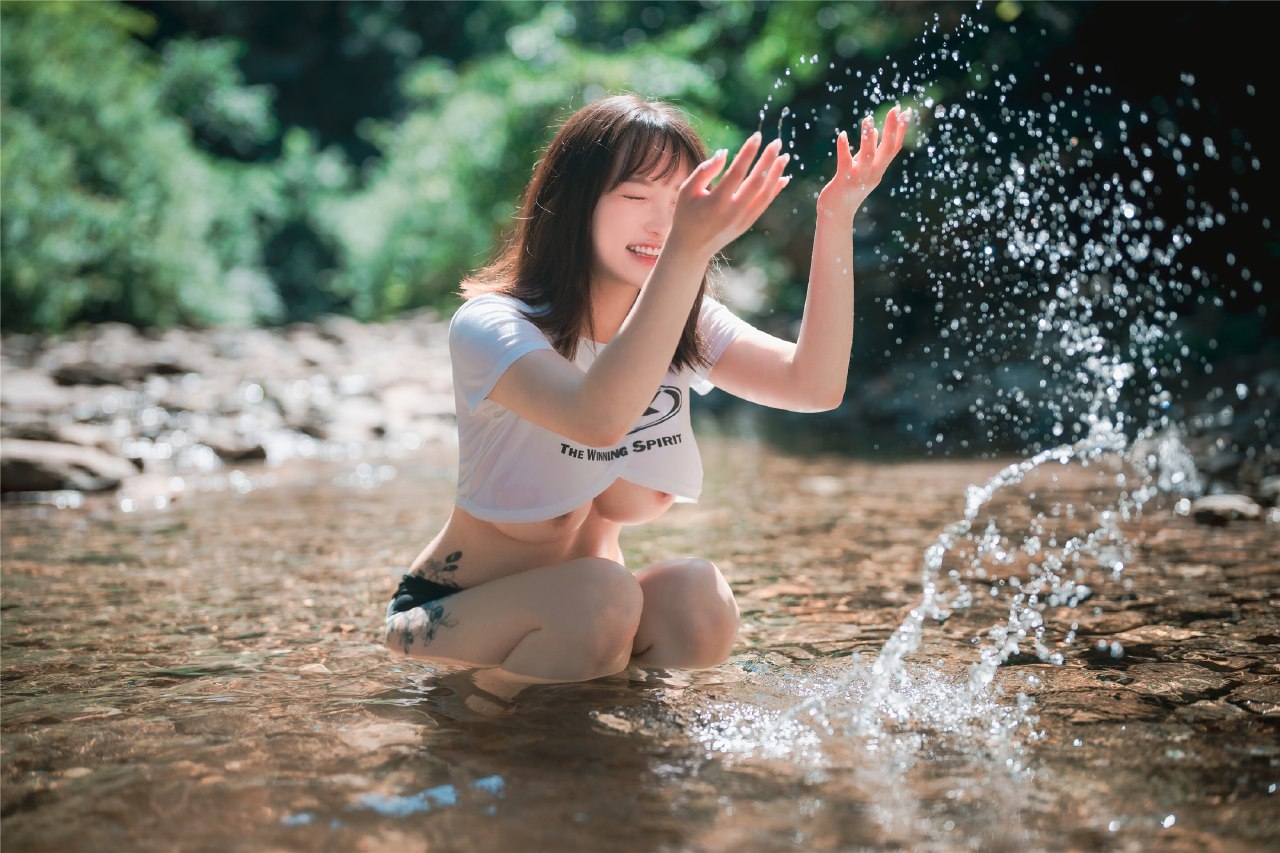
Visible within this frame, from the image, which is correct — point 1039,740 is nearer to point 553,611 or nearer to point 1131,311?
point 553,611

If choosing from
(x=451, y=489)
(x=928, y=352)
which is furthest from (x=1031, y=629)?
(x=928, y=352)

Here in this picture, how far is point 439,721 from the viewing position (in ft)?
6.79

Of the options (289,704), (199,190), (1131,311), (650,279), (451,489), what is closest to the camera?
(650,279)

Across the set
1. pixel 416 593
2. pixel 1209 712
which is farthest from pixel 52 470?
pixel 1209 712

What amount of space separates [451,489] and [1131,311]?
421 centimetres

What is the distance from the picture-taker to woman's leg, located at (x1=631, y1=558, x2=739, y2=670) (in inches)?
88.6

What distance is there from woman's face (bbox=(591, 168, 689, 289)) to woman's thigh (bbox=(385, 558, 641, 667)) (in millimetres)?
546

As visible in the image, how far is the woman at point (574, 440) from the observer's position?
6.91 ft

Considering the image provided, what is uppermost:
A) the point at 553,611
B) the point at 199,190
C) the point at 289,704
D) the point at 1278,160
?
the point at 199,190

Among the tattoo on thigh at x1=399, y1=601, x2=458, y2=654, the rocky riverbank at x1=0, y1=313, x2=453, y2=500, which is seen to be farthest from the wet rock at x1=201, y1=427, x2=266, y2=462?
the tattoo on thigh at x1=399, y1=601, x2=458, y2=654

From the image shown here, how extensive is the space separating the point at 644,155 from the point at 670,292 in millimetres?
414

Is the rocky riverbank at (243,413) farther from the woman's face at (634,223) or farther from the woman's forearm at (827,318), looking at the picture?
the woman's face at (634,223)

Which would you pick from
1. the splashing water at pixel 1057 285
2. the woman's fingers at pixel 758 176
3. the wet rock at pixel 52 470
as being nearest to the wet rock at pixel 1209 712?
the woman's fingers at pixel 758 176

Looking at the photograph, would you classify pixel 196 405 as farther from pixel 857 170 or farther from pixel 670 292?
pixel 670 292
